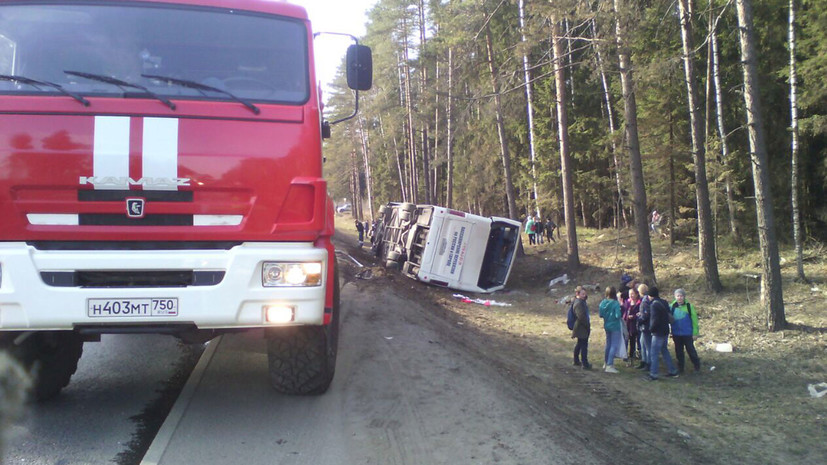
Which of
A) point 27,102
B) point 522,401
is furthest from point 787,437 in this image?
point 27,102

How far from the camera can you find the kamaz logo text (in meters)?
4.30

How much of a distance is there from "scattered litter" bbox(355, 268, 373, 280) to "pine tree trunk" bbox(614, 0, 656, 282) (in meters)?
7.49

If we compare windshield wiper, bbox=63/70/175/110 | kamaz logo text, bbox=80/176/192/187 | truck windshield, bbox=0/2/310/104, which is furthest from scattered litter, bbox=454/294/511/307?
windshield wiper, bbox=63/70/175/110

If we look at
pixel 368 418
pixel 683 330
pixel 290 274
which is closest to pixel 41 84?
pixel 290 274

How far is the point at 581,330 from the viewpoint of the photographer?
9133 mm

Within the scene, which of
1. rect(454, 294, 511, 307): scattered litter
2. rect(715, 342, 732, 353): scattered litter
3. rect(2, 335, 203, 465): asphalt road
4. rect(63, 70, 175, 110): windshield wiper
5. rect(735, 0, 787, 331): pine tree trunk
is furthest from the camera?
rect(454, 294, 511, 307): scattered litter

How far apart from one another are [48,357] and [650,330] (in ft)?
25.7

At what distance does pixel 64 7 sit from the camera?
4.70 m

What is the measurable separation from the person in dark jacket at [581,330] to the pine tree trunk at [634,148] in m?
5.87

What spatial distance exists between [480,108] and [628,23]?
18.1ft

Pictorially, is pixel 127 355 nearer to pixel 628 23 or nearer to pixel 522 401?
pixel 522 401

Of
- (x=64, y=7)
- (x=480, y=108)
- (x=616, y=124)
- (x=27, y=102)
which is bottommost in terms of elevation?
(x=27, y=102)

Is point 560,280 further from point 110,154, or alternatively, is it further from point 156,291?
point 110,154

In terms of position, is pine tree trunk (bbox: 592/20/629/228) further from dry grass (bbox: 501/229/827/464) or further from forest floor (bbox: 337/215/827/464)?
forest floor (bbox: 337/215/827/464)
